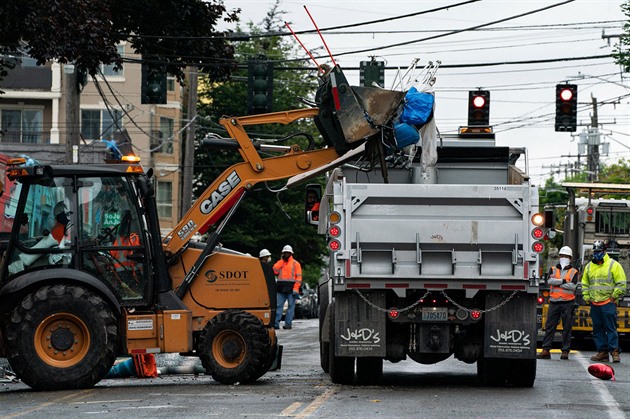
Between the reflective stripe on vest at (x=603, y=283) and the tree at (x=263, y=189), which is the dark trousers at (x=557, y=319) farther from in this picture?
the tree at (x=263, y=189)

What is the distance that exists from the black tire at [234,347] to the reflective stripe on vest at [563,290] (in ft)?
29.2

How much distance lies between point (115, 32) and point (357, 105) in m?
10.9

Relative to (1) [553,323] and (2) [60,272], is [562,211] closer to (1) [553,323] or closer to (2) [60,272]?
(1) [553,323]

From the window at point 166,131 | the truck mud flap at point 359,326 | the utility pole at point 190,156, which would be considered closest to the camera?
the truck mud flap at point 359,326

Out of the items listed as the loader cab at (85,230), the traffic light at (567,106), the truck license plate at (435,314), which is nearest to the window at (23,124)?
the traffic light at (567,106)

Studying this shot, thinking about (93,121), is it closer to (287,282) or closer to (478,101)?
(287,282)

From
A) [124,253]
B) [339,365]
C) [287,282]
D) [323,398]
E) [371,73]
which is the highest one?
[371,73]

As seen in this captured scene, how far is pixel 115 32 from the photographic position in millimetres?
25188

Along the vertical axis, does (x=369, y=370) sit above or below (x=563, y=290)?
below

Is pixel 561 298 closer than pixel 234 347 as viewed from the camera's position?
No

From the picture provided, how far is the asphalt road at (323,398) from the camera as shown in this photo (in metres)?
12.1

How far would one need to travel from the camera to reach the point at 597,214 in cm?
A: 2769

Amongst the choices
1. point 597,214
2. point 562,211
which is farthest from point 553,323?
point 562,211

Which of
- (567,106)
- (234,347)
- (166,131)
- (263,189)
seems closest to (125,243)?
(234,347)
